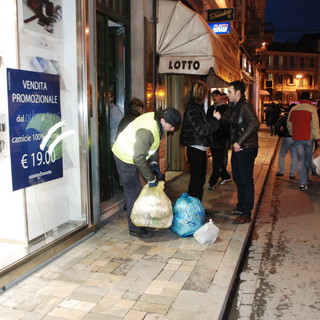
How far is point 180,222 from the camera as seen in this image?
5.20m

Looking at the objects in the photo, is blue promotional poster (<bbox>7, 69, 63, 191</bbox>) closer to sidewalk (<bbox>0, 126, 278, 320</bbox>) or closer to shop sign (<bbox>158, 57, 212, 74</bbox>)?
sidewalk (<bbox>0, 126, 278, 320</bbox>)

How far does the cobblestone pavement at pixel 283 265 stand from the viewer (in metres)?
3.73

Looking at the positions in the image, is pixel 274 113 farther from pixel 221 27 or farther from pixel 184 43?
pixel 184 43

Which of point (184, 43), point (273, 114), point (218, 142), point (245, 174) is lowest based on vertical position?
point (245, 174)

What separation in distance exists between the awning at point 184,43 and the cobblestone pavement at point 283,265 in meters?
2.93

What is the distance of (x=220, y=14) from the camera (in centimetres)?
1208

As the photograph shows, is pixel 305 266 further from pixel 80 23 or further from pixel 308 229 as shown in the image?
pixel 80 23

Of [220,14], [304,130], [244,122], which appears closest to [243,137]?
[244,122]

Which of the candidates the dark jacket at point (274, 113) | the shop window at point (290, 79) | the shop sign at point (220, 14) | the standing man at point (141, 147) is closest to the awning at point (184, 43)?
the standing man at point (141, 147)

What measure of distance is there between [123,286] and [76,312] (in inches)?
23.7

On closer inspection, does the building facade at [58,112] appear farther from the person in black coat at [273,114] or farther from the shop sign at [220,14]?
the person in black coat at [273,114]

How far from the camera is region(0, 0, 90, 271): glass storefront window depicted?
13.0 ft

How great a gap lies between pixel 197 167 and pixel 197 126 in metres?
0.64

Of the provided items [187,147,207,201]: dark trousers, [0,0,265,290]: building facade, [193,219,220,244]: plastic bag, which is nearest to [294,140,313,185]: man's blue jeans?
[187,147,207,201]: dark trousers
